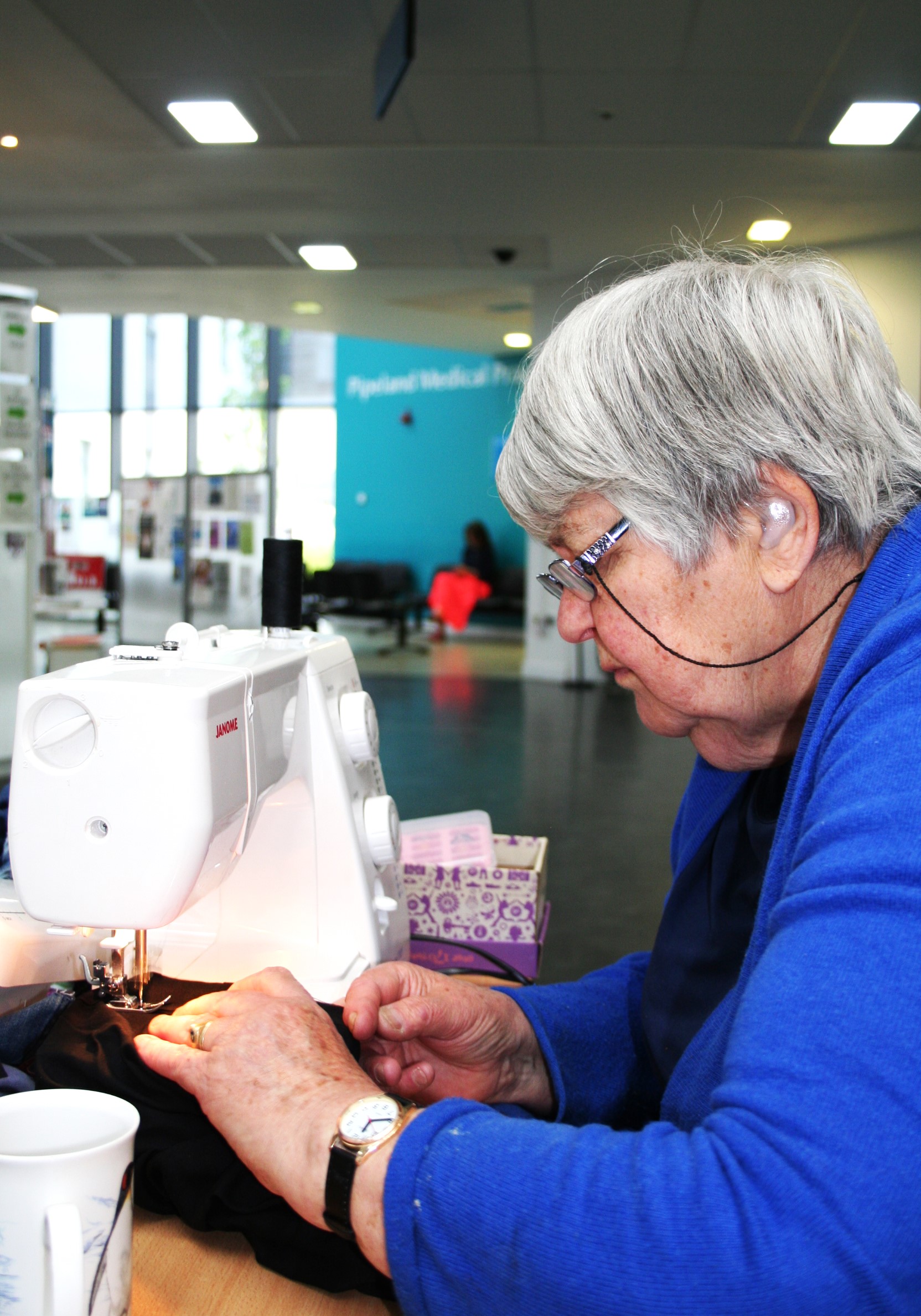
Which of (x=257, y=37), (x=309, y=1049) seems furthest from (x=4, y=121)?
(x=309, y=1049)

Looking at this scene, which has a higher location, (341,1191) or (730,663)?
(730,663)

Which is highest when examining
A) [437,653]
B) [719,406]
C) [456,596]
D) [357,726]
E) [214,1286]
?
[719,406]

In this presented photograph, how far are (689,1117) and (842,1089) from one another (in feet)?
1.21

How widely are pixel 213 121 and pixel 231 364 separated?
35.3 feet

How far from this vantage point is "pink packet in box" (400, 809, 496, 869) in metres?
1.53

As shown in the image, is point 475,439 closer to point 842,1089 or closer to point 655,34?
A: point 655,34

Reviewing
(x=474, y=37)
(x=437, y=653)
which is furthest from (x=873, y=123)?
(x=437, y=653)

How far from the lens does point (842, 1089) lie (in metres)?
0.50

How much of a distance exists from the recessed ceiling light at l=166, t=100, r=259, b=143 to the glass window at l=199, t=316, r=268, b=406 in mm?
10165

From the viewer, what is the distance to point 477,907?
1.44 m

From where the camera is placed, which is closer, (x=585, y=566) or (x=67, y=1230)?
(x=67, y=1230)

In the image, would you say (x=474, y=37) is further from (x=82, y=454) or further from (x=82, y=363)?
(x=82, y=454)

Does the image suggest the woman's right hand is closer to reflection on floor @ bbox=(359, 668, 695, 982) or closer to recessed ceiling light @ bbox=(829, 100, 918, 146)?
reflection on floor @ bbox=(359, 668, 695, 982)

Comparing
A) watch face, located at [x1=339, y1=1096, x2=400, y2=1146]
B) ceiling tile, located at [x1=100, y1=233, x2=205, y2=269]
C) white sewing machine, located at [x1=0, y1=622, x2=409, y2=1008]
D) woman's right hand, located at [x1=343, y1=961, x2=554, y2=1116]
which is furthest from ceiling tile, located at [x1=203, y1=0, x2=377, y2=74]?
watch face, located at [x1=339, y1=1096, x2=400, y2=1146]
